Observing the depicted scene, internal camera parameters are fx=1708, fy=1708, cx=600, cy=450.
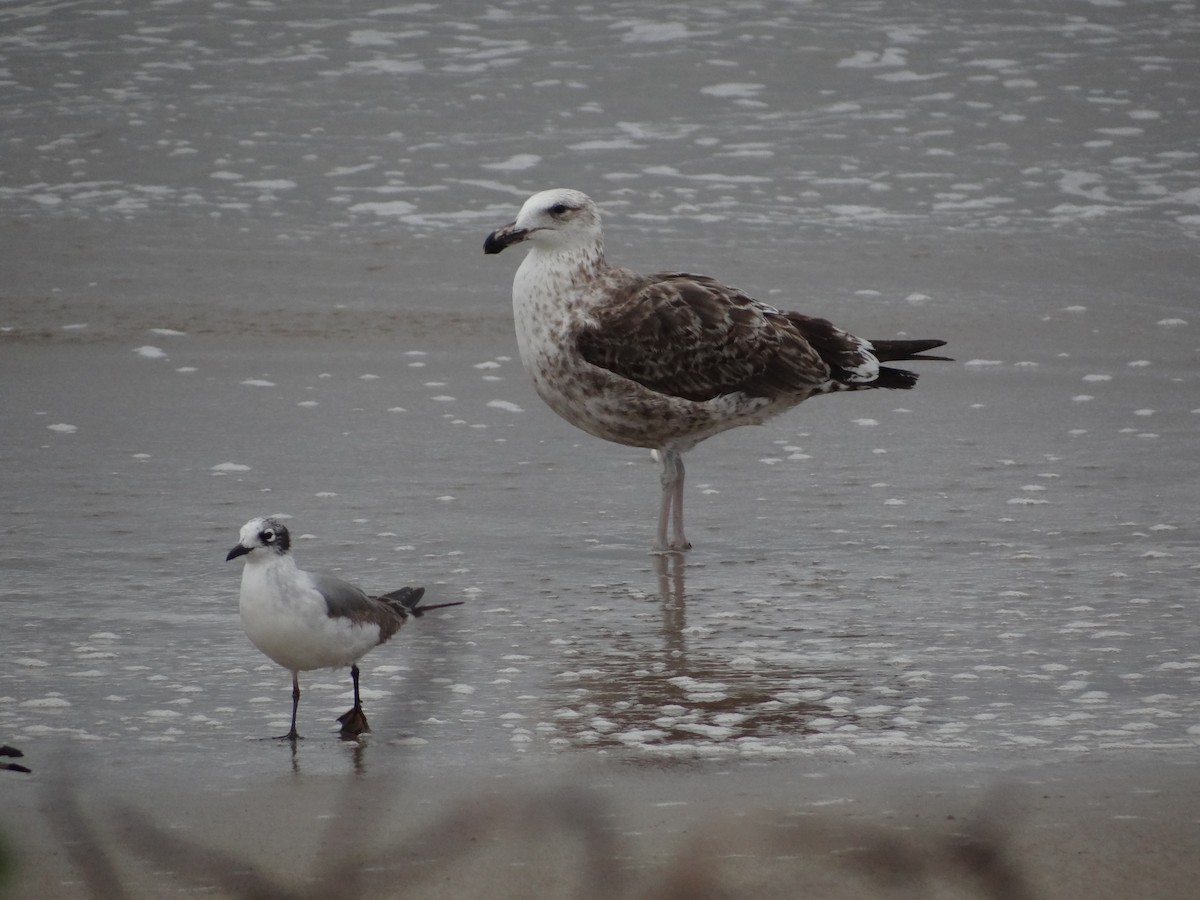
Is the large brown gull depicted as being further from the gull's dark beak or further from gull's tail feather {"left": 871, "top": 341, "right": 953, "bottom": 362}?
gull's tail feather {"left": 871, "top": 341, "right": 953, "bottom": 362}

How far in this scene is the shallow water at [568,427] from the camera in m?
5.36

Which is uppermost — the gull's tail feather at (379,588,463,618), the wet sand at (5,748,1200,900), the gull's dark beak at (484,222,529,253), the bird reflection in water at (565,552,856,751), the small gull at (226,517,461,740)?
the gull's dark beak at (484,222,529,253)

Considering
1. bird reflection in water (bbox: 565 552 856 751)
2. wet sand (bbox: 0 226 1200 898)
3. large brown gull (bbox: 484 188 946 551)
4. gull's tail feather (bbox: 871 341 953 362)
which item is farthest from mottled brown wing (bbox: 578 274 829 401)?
bird reflection in water (bbox: 565 552 856 751)

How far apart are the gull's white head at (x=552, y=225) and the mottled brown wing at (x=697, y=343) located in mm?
327

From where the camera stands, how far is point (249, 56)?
1705 cm

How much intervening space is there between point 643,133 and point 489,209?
2527 millimetres

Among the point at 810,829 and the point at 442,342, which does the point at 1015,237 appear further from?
the point at 810,829

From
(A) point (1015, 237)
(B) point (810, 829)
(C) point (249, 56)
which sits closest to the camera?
(B) point (810, 829)

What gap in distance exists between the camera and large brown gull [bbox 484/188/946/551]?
7.09 metres

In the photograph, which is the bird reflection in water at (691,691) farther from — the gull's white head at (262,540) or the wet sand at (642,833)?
the gull's white head at (262,540)

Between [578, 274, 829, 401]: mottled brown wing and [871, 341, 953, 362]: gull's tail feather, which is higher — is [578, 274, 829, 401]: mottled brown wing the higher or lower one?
→ the higher one

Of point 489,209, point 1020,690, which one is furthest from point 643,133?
point 1020,690

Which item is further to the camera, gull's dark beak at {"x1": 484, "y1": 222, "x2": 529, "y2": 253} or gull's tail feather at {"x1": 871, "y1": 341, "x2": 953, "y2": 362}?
gull's tail feather at {"x1": 871, "y1": 341, "x2": 953, "y2": 362}

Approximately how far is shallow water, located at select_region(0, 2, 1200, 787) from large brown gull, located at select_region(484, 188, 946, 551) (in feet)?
1.47
